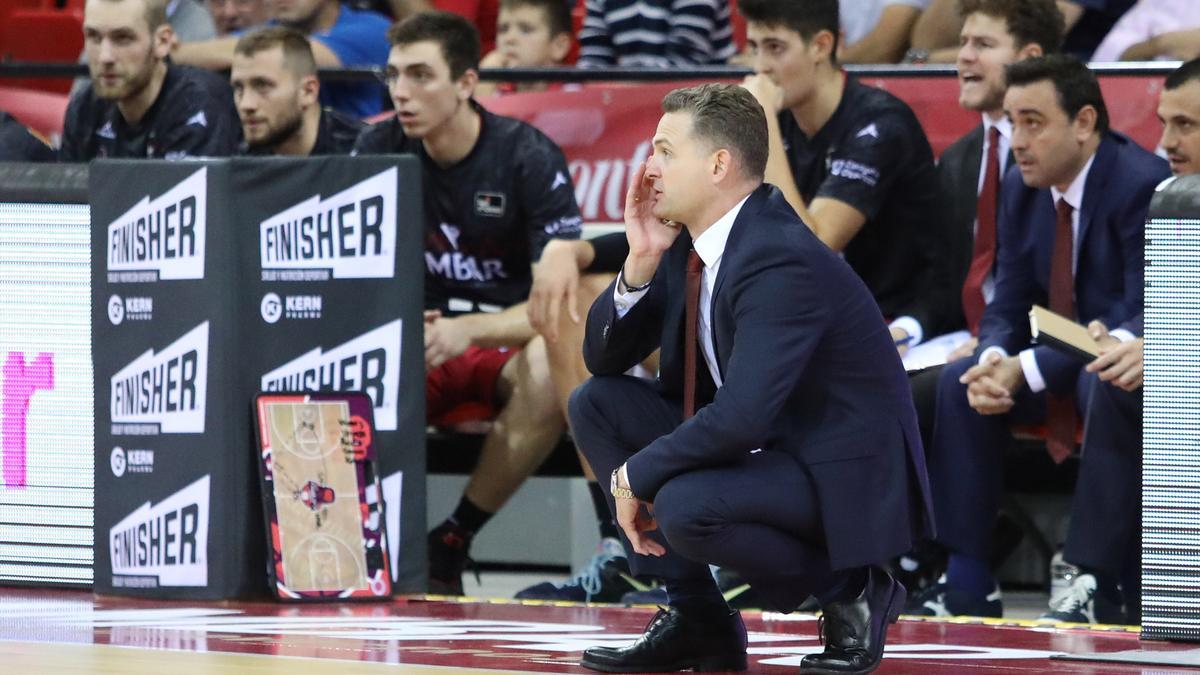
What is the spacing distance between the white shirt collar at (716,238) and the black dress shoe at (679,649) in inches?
30.2

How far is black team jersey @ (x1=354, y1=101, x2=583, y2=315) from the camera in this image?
672 centimetres

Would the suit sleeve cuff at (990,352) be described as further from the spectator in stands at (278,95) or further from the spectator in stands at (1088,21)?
the spectator in stands at (278,95)

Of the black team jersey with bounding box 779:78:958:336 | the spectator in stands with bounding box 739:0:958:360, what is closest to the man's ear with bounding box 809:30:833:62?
the spectator in stands with bounding box 739:0:958:360

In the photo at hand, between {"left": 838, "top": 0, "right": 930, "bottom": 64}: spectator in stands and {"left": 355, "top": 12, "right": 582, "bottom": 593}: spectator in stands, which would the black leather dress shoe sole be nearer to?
{"left": 355, "top": 12, "right": 582, "bottom": 593}: spectator in stands

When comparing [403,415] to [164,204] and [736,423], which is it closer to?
[164,204]

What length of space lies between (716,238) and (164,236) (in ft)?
7.31

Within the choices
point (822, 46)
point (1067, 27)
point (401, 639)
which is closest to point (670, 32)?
point (1067, 27)

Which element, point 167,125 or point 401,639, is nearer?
point 401,639

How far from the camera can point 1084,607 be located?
5344mm

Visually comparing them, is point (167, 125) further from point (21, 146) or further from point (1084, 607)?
point (1084, 607)

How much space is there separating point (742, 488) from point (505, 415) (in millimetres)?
2735

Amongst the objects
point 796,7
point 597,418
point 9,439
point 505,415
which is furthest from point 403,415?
point 796,7

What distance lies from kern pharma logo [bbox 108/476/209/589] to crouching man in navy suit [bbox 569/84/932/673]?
180cm

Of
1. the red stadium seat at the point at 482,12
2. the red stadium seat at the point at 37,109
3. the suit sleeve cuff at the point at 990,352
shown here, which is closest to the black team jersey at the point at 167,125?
the red stadium seat at the point at 37,109
